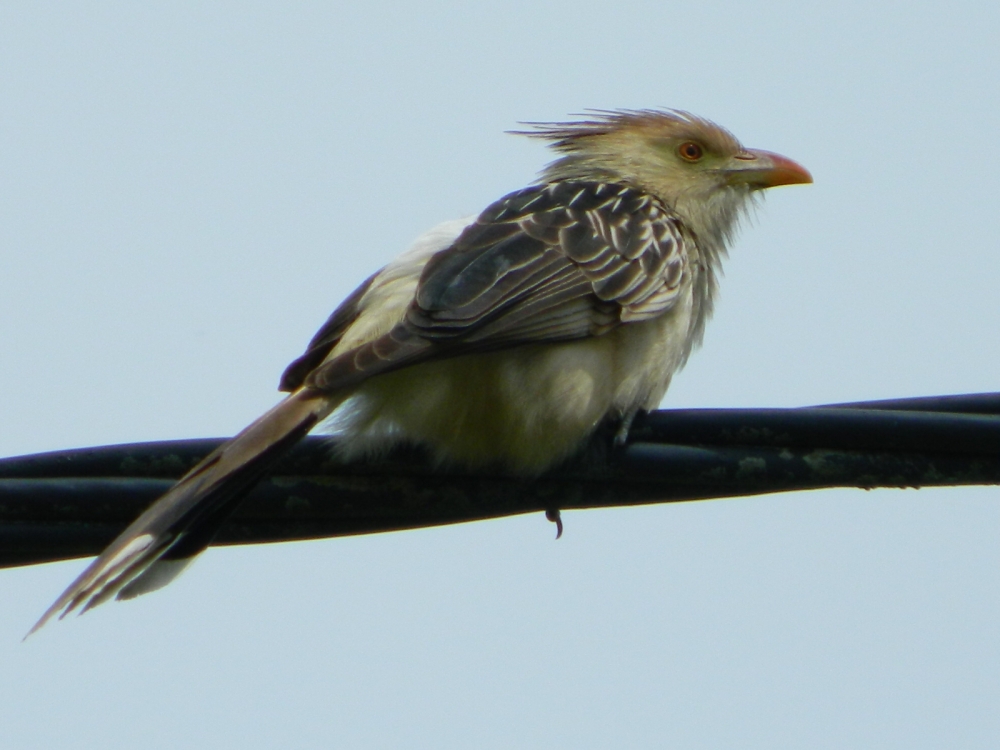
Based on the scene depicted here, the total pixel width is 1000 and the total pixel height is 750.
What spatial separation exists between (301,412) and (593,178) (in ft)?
9.79

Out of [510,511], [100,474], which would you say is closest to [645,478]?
[510,511]

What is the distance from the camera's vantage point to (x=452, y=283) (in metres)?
4.37

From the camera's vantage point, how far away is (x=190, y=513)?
368 cm

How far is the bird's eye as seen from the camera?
661 centimetres

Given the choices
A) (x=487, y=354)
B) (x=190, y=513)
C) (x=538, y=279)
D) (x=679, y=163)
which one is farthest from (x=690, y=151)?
(x=190, y=513)

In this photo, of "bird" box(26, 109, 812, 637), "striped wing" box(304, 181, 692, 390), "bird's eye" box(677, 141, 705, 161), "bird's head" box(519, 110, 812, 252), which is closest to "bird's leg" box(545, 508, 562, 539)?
"bird" box(26, 109, 812, 637)

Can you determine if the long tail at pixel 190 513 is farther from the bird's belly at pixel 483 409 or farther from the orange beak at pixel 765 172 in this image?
the orange beak at pixel 765 172

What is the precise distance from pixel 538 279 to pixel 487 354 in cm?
38

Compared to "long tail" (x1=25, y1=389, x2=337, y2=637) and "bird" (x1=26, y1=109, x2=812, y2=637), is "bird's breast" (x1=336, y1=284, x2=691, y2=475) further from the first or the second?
"long tail" (x1=25, y1=389, x2=337, y2=637)

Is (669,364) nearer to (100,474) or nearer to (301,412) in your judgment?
(301,412)

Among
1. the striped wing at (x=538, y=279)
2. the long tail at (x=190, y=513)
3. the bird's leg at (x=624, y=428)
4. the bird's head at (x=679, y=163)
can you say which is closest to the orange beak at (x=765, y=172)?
the bird's head at (x=679, y=163)

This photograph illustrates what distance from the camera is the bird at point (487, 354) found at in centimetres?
376

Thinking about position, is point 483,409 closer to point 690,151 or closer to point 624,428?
point 624,428

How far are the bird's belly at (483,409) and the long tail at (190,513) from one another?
0.35 meters
